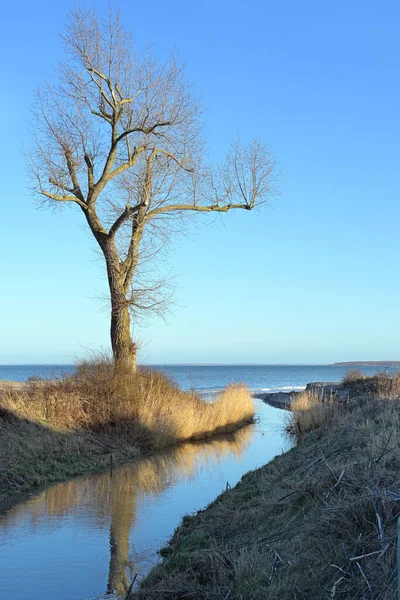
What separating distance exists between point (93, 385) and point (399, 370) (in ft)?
50.1

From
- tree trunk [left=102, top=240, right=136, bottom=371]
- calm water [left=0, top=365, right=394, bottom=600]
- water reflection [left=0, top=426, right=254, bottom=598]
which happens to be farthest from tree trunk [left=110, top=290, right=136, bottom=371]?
calm water [left=0, top=365, right=394, bottom=600]

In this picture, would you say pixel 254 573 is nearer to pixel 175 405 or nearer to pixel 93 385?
pixel 93 385

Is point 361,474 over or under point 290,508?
over

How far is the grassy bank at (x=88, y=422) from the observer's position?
14.1m

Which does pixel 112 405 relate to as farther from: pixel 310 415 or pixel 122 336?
pixel 310 415

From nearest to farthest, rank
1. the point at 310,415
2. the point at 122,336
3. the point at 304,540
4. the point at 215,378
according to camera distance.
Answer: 1. the point at 304,540
2. the point at 310,415
3. the point at 122,336
4. the point at 215,378

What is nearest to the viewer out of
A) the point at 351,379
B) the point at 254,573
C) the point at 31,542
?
the point at 254,573

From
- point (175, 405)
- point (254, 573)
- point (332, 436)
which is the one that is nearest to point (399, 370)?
point (175, 405)

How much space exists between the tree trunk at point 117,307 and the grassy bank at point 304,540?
12118 millimetres

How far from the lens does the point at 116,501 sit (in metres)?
11.8

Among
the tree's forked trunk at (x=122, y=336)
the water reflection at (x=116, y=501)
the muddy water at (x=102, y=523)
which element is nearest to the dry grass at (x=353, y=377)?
the tree's forked trunk at (x=122, y=336)

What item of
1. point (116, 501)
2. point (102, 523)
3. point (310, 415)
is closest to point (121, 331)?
point (310, 415)

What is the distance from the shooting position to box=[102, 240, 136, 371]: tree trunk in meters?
21.5

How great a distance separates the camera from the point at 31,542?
902 cm
